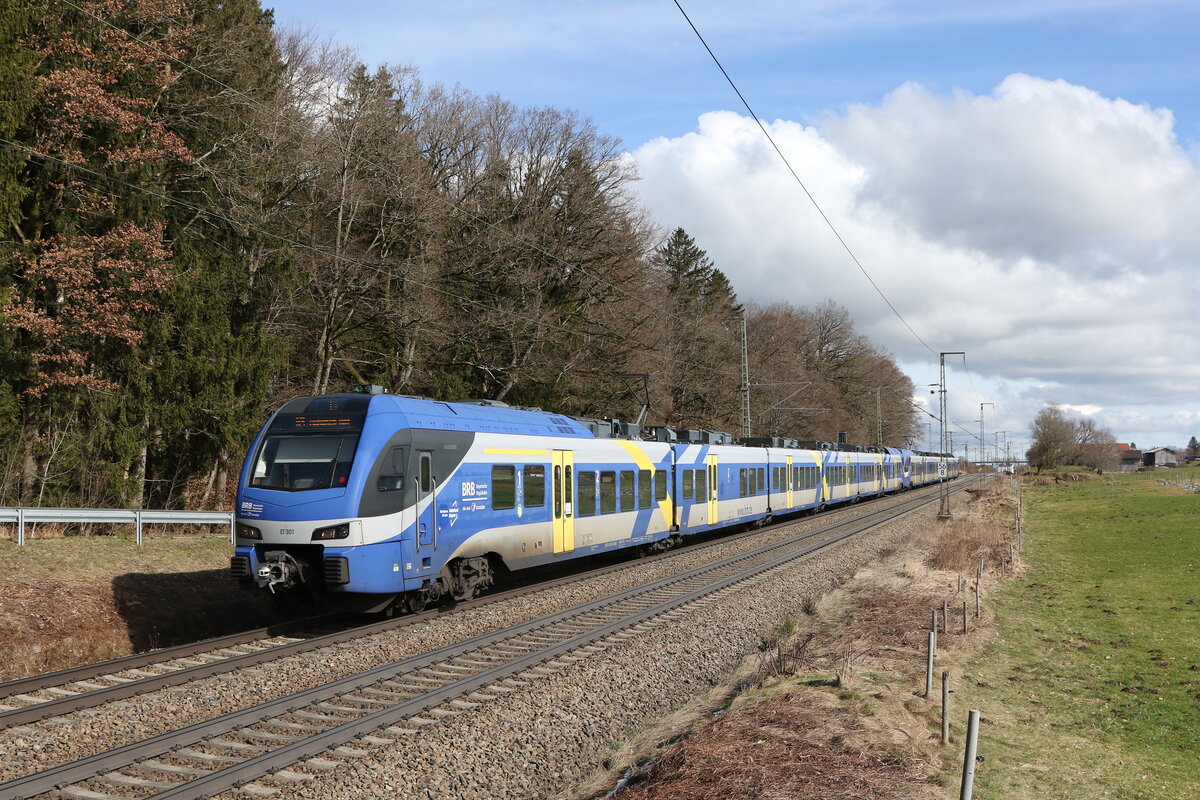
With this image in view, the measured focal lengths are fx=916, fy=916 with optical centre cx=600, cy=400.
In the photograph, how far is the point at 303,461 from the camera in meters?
12.6

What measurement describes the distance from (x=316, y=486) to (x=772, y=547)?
15.1 meters

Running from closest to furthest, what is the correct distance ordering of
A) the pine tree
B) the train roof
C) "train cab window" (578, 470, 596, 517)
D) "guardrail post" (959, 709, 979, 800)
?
"guardrail post" (959, 709, 979, 800) → the train roof → "train cab window" (578, 470, 596, 517) → the pine tree

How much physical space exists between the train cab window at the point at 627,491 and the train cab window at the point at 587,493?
1459 mm

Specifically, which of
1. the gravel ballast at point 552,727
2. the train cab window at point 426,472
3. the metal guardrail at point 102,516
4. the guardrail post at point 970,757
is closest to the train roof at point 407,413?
the train cab window at point 426,472

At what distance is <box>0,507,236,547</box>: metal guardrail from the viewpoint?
15.0m

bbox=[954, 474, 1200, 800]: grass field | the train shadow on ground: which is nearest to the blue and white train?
the train shadow on ground

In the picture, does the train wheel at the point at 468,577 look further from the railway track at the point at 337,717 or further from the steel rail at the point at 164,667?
the railway track at the point at 337,717

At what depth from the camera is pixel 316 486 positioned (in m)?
12.3

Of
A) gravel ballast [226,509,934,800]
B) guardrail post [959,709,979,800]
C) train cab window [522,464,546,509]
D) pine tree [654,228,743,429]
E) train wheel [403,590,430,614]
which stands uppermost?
pine tree [654,228,743,429]

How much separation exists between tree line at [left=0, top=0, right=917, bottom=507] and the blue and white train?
811 cm

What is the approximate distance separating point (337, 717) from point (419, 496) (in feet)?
15.8

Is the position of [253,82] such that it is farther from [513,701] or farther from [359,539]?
[513,701]

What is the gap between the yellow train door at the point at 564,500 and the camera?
17.2m

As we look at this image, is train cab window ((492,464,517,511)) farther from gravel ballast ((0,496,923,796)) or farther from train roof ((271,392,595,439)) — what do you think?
gravel ballast ((0,496,923,796))
